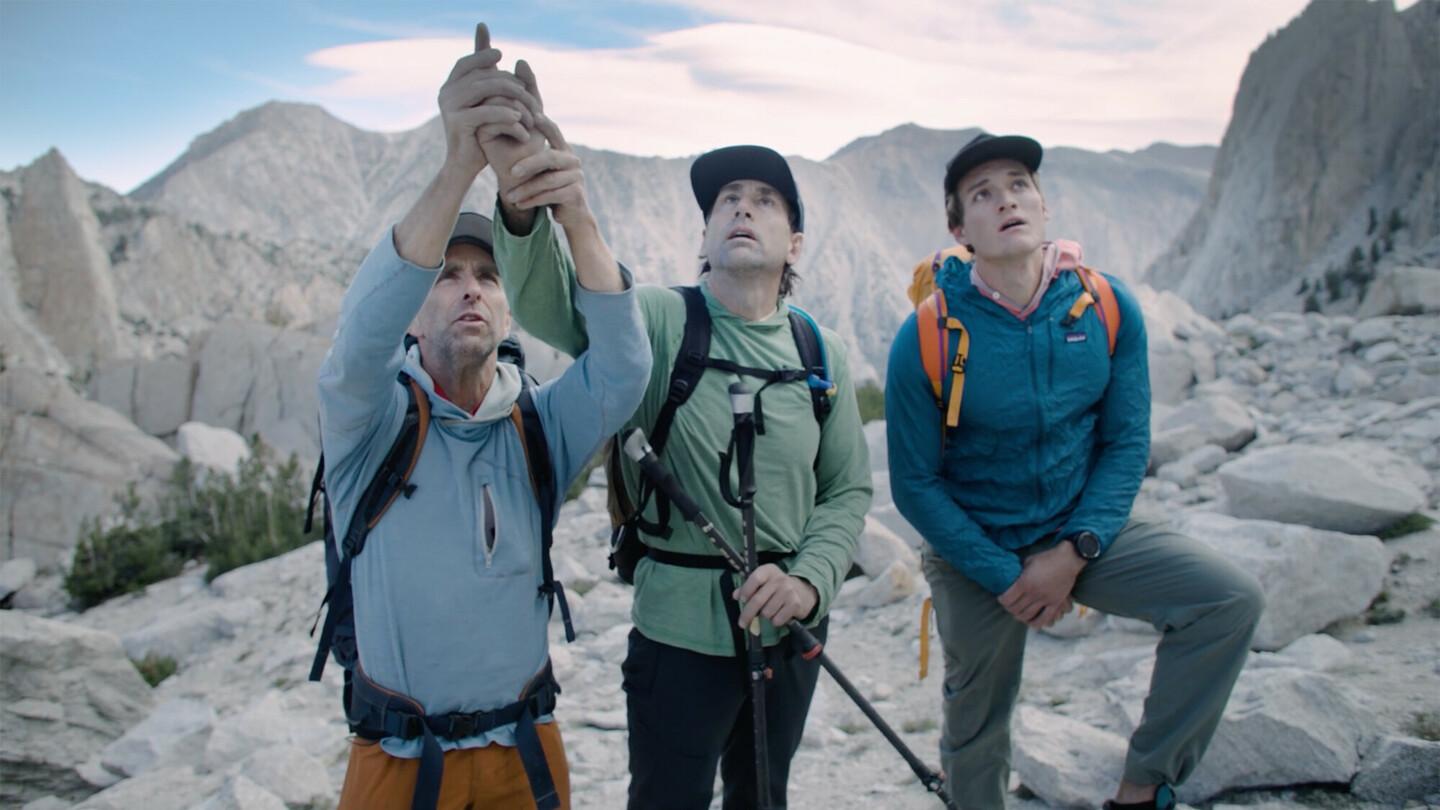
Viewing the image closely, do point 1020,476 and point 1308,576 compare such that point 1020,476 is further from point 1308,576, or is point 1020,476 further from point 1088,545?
point 1308,576

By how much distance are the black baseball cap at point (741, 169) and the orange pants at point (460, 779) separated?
1817 millimetres

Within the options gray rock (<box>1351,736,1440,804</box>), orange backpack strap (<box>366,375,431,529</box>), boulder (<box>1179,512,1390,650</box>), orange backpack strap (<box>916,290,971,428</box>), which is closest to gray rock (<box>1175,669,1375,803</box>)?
gray rock (<box>1351,736,1440,804</box>)

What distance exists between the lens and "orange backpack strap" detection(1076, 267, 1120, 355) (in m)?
3.06

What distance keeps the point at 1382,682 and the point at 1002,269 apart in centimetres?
277

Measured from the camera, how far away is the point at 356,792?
214 centimetres

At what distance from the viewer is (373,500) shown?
2197 mm

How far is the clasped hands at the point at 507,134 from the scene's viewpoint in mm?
1833

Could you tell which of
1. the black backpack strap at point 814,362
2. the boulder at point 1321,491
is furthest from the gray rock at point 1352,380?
the black backpack strap at point 814,362

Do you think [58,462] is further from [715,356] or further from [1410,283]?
[1410,283]

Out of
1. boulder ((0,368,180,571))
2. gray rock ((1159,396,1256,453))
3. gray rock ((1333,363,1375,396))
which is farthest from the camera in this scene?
boulder ((0,368,180,571))

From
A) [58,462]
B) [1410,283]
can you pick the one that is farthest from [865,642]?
[58,462]

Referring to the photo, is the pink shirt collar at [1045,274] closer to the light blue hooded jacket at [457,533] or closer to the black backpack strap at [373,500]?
the light blue hooded jacket at [457,533]

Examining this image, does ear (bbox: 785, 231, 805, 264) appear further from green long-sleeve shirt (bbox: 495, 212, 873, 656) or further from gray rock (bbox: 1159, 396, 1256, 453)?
gray rock (bbox: 1159, 396, 1256, 453)

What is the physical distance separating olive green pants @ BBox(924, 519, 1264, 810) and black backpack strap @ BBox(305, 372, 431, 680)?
197cm
